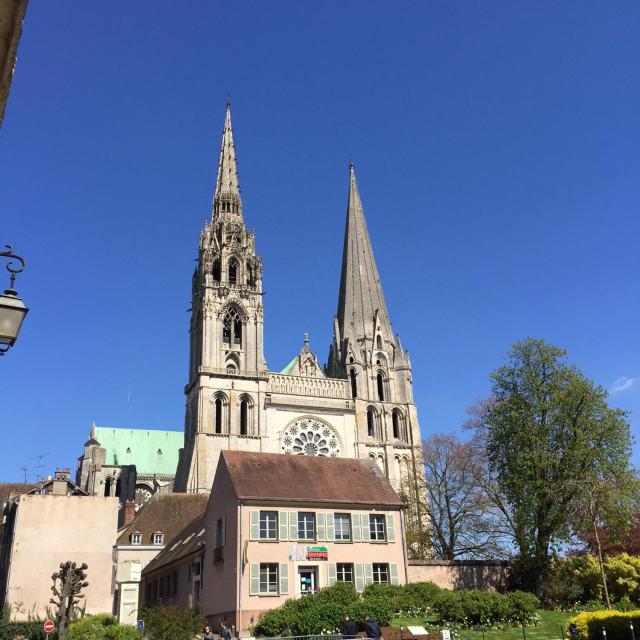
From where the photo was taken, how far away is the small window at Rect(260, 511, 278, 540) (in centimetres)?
2912

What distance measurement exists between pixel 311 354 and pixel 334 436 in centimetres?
834

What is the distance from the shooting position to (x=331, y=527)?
99.7ft

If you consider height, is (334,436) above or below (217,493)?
above

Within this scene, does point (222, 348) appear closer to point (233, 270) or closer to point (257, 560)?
point (233, 270)

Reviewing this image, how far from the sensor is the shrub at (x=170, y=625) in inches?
912

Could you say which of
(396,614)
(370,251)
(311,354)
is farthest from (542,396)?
(370,251)

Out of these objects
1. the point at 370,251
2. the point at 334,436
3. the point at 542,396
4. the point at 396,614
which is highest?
the point at 370,251

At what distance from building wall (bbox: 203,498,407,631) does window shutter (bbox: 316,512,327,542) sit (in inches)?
4.7

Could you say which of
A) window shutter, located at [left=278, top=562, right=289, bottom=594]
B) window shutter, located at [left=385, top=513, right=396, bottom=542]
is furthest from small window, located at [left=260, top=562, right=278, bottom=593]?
window shutter, located at [left=385, top=513, right=396, bottom=542]

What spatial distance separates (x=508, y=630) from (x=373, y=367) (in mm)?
42966

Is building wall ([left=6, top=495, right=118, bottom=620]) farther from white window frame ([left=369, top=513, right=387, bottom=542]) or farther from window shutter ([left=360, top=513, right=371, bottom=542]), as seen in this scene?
white window frame ([left=369, top=513, right=387, bottom=542])

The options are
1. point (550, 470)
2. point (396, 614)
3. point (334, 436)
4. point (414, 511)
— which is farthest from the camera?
point (334, 436)

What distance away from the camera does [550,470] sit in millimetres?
35281

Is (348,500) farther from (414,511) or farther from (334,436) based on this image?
(334,436)
